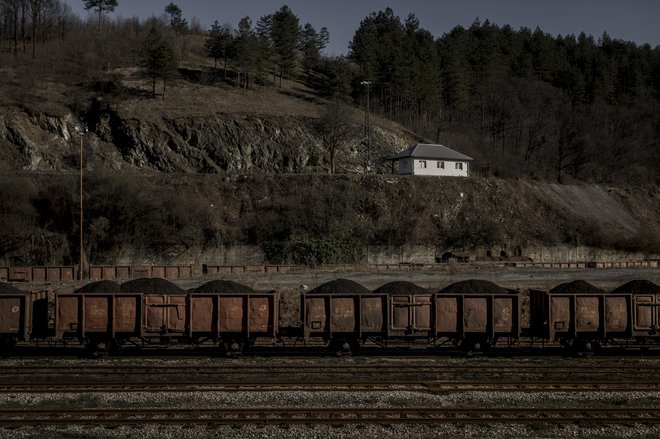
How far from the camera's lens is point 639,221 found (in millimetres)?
68500

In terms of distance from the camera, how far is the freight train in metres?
18.3

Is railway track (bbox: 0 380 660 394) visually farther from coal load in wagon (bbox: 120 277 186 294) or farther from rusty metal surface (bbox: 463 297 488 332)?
coal load in wagon (bbox: 120 277 186 294)

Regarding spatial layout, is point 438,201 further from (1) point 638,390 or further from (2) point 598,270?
(1) point 638,390

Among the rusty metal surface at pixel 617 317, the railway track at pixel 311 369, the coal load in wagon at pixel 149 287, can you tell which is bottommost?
the railway track at pixel 311 369

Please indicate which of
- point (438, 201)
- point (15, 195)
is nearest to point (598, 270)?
point (438, 201)

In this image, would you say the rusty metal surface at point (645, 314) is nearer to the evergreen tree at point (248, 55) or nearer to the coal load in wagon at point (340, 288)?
→ the coal load in wagon at point (340, 288)

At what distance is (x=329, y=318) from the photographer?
60.6ft

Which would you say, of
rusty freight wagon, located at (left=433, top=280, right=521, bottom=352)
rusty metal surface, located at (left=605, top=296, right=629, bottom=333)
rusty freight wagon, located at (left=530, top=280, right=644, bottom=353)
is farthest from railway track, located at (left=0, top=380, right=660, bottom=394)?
rusty metal surface, located at (left=605, top=296, right=629, bottom=333)

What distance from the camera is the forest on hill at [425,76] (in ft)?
276

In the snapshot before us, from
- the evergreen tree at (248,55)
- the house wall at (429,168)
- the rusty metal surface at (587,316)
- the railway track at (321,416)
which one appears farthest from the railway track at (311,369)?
the evergreen tree at (248,55)

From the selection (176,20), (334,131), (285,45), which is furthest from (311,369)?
(176,20)

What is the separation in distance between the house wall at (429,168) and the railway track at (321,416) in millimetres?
54013

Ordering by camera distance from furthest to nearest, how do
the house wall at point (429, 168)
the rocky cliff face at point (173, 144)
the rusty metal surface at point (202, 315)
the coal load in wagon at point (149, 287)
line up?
the house wall at point (429, 168) < the rocky cliff face at point (173, 144) < the coal load in wagon at point (149, 287) < the rusty metal surface at point (202, 315)

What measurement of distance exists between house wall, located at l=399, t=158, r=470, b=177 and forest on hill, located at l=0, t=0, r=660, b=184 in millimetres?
9274
